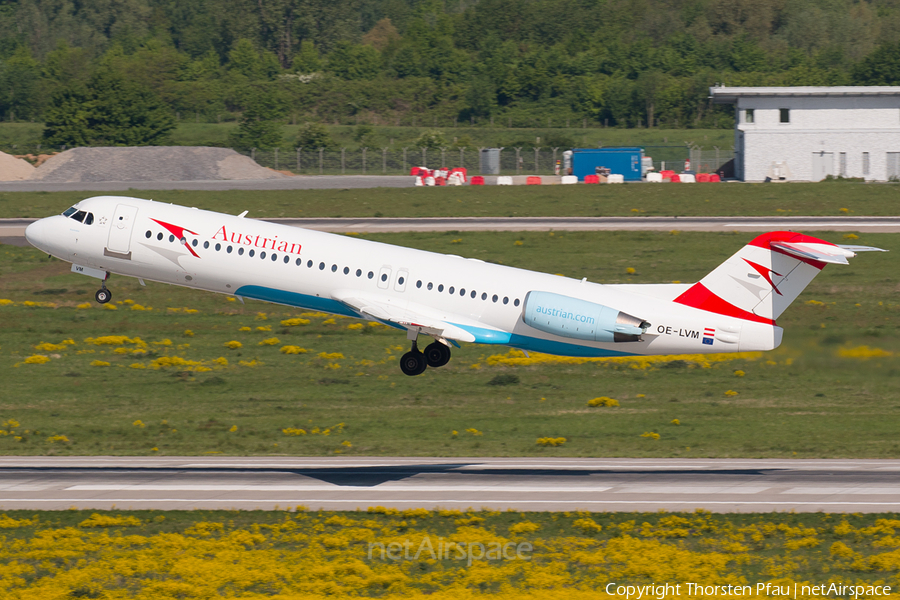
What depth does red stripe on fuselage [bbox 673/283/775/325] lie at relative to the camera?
40.8 metres

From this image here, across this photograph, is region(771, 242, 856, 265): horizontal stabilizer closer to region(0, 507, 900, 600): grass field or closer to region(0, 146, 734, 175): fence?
region(0, 507, 900, 600): grass field

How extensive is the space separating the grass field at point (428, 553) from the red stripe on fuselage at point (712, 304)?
→ 7.39 m

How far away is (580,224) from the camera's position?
88.6 m

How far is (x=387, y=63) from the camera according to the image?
191m

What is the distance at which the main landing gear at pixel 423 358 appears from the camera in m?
42.0

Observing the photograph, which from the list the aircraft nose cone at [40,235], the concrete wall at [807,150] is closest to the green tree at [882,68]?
the concrete wall at [807,150]

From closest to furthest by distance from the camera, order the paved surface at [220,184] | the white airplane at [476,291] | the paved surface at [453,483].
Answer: the paved surface at [453,483], the white airplane at [476,291], the paved surface at [220,184]

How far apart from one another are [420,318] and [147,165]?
3521 inches

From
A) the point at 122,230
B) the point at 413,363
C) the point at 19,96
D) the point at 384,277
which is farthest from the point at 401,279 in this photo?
the point at 19,96

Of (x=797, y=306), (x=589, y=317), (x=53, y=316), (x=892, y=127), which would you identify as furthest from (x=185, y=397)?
(x=892, y=127)

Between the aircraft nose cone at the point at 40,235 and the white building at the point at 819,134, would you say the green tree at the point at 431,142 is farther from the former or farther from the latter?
the aircraft nose cone at the point at 40,235

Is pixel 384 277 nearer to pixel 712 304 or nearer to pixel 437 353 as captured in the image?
pixel 437 353

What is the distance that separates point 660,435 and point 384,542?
22.8 m

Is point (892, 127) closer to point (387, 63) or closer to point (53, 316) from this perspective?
point (53, 316)
